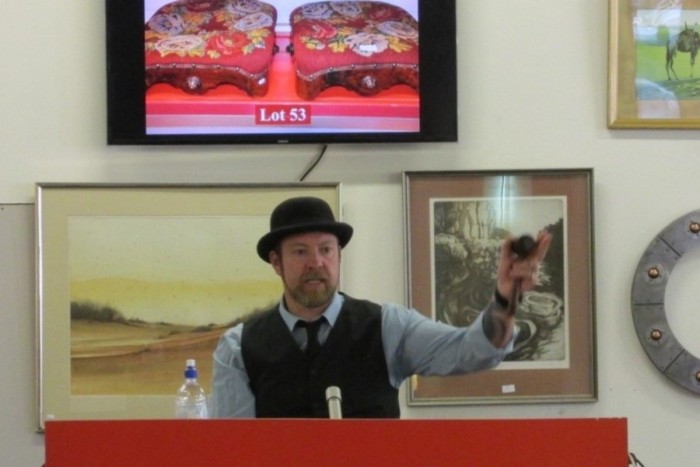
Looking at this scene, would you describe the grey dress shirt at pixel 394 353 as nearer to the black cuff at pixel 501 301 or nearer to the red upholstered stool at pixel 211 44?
the black cuff at pixel 501 301

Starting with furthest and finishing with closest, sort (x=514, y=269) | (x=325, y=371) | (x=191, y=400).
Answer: (x=191, y=400) → (x=325, y=371) → (x=514, y=269)

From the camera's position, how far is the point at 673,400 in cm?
274

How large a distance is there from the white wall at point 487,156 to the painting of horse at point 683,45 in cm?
17

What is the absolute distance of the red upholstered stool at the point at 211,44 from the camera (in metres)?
2.66

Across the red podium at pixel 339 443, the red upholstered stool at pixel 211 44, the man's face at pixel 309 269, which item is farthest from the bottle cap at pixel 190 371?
the red podium at pixel 339 443

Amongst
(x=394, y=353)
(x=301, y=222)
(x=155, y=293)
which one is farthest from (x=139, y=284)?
(x=394, y=353)

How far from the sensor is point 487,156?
8.97 ft

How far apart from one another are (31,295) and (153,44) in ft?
2.34

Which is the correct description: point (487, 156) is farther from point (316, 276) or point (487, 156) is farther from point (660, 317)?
point (316, 276)

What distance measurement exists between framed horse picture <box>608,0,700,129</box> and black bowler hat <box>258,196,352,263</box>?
1022 mm

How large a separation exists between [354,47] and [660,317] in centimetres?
106

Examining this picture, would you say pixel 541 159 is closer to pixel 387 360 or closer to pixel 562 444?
pixel 387 360

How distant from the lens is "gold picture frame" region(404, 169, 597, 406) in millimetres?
2689

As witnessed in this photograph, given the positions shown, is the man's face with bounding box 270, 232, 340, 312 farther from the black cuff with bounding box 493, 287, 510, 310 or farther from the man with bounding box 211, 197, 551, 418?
the black cuff with bounding box 493, 287, 510, 310
